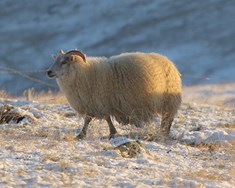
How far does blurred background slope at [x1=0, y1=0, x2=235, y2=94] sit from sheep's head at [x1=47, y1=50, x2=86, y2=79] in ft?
118

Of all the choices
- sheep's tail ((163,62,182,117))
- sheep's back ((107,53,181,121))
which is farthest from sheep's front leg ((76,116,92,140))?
sheep's tail ((163,62,182,117))

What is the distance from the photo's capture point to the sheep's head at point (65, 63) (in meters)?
12.4

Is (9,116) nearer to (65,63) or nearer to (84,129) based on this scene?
(65,63)

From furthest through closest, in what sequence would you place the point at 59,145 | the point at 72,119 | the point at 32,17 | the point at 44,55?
the point at 32,17
the point at 44,55
the point at 72,119
the point at 59,145

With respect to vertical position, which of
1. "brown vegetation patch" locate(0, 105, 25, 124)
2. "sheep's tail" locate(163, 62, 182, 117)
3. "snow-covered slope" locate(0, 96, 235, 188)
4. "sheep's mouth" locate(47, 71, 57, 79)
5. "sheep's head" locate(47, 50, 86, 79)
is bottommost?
"snow-covered slope" locate(0, 96, 235, 188)

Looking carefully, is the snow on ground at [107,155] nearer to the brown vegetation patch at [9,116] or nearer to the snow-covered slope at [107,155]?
the snow-covered slope at [107,155]

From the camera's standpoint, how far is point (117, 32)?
5884 centimetres

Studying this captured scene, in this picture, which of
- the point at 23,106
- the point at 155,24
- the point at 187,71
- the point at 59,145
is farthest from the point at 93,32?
the point at 59,145

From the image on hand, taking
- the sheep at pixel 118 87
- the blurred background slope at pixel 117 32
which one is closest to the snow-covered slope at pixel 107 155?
the sheep at pixel 118 87

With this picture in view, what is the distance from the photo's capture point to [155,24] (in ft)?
193

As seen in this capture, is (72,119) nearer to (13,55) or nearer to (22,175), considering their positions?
(22,175)

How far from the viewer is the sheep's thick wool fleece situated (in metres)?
12.1

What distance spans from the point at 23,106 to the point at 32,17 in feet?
166

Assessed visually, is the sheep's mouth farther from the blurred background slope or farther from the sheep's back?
the blurred background slope
